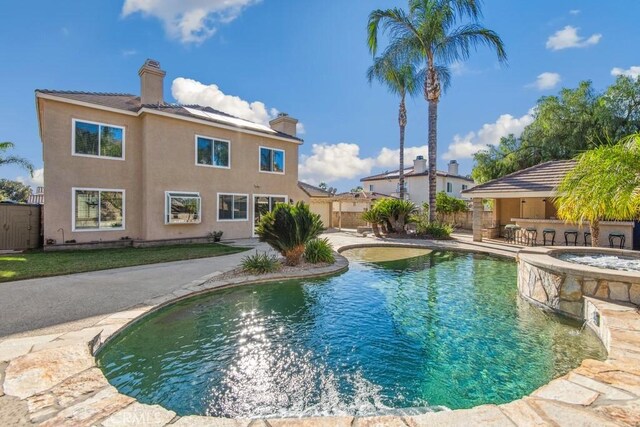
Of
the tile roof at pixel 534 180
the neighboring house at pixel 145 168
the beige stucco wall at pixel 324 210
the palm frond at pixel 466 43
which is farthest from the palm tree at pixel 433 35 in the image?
the beige stucco wall at pixel 324 210

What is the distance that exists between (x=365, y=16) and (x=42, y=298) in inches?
813

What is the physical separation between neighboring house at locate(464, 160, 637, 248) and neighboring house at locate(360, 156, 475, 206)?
17710mm

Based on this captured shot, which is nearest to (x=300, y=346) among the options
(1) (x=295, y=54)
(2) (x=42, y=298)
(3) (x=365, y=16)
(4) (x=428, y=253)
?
(2) (x=42, y=298)

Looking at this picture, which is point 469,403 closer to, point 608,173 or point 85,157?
point 608,173

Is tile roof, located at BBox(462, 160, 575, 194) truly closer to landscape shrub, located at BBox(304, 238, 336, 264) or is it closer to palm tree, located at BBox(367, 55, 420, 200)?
palm tree, located at BBox(367, 55, 420, 200)

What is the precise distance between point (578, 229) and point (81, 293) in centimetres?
1983

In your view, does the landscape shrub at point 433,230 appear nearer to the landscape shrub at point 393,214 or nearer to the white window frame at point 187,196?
the landscape shrub at point 393,214

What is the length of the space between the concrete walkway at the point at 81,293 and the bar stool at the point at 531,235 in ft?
51.1

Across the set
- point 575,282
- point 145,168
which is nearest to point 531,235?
point 575,282

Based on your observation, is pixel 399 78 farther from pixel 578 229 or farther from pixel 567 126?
pixel 578 229

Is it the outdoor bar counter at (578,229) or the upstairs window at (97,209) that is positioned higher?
the upstairs window at (97,209)

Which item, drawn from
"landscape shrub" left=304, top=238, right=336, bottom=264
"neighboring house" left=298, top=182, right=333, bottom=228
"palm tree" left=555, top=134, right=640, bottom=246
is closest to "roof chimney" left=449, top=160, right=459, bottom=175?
"neighboring house" left=298, top=182, right=333, bottom=228

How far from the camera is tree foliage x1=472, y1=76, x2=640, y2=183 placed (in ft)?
77.2

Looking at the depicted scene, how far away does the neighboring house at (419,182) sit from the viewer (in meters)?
38.7
